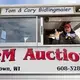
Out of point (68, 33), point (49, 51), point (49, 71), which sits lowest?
point (49, 71)

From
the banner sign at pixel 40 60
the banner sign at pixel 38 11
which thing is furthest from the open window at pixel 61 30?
the banner sign at pixel 40 60

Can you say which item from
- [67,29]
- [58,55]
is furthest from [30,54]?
[67,29]

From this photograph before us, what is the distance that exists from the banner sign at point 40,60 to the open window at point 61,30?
29cm

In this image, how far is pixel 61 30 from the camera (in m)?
7.06

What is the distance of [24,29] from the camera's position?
23.0 ft

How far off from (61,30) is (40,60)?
3.10 feet

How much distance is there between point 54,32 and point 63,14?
49cm

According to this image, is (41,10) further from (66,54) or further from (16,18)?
(66,54)

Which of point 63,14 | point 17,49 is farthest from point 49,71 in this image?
point 63,14

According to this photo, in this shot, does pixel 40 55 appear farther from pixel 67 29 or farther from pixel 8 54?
pixel 67 29

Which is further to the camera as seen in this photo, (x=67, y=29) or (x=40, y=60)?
(x=67, y=29)

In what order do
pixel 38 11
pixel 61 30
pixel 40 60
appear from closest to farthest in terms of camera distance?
pixel 40 60 < pixel 38 11 < pixel 61 30

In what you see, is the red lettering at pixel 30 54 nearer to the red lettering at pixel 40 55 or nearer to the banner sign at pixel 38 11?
the red lettering at pixel 40 55

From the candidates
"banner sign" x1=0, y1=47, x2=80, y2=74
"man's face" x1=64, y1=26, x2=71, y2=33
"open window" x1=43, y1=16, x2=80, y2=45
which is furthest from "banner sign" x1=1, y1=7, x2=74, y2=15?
→ "banner sign" x1=0, y1=47, x2=80, y2=74
